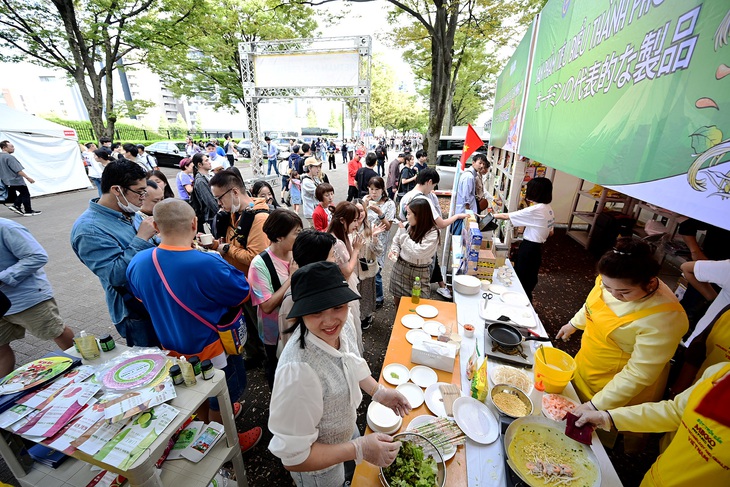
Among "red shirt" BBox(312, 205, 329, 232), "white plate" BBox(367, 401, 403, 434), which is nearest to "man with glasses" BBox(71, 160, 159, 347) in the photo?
"red shirt" BBox(312, 205, 329, 232)

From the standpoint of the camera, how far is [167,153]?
1938 centimetres

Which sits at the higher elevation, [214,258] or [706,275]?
[214,258]

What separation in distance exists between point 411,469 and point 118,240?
2988mm

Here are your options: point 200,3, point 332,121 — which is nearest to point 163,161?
point 200,3

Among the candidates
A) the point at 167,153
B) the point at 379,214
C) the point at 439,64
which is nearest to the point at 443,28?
the point at 439,64

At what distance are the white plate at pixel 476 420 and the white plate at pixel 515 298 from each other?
1.64 m

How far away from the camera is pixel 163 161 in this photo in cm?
1988

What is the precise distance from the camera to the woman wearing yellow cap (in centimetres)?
185

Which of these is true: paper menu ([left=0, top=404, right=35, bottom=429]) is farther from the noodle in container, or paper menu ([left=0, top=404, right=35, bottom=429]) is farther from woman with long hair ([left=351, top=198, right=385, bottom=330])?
woman with long hair ([left=351, top=198, right=385, bottom=330])

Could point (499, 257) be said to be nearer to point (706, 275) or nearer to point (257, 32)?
point (706, 275)

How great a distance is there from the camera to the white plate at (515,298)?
133 inches

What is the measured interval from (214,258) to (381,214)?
3.15 metres

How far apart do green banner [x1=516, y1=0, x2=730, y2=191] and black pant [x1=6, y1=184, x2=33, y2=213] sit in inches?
553

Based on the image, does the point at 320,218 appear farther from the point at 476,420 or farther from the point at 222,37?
the point at 222,37
